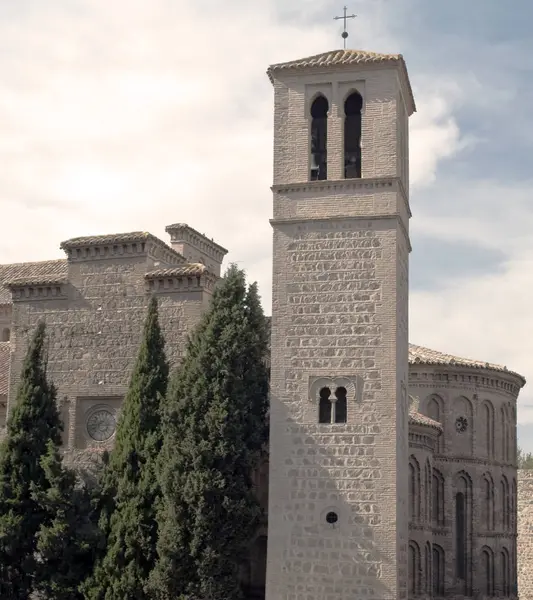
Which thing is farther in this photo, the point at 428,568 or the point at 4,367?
the point at 428,568

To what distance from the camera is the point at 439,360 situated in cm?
3206

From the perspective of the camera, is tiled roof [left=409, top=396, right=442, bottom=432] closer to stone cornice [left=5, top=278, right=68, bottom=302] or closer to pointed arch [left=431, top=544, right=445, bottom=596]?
pointed arch [left=431, top=544, right=445, bottom=596]

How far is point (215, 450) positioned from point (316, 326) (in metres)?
3.31

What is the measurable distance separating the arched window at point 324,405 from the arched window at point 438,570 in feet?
34.1

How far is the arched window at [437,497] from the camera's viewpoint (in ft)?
103

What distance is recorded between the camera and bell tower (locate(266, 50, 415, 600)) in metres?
21.6

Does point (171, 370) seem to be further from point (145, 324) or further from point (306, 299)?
point (306, 299)

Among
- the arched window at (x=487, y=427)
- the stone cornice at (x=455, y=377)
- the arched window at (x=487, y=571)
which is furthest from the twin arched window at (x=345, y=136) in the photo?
the arched window at (x=487, y=571)

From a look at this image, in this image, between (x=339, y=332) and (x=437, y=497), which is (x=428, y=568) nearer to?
(x=437, y=497)

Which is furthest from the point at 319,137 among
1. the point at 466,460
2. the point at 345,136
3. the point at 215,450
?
the point at 466,460

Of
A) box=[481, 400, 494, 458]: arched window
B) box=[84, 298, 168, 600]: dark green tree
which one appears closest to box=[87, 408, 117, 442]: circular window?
box=[84, 298, 168, 600]: dark green tree

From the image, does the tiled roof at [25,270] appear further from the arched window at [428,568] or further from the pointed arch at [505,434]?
the pointed arch at [505,434]

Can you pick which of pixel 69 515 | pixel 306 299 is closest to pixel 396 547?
pixel 306 299

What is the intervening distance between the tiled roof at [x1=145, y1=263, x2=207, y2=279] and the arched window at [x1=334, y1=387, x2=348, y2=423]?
15.5 ft
